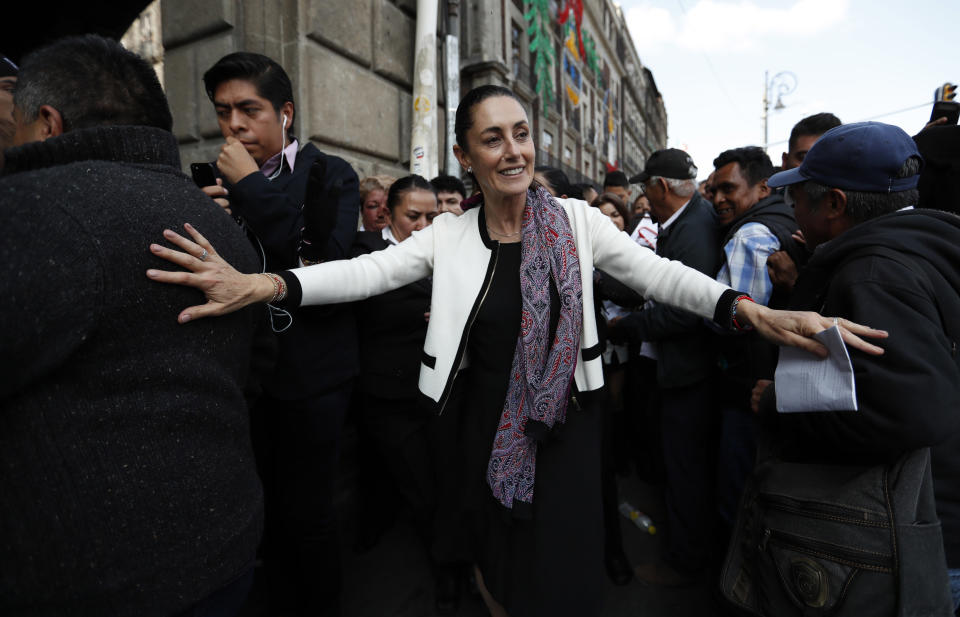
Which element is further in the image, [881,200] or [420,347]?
[420,347]

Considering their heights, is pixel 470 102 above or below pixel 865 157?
above

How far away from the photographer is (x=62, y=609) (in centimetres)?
80

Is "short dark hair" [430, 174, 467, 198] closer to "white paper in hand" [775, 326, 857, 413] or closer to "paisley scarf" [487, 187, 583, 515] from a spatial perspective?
"paisley scarf" [487, 187, 583, 515]

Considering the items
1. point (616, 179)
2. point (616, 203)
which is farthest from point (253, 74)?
Result: point (616, 179)

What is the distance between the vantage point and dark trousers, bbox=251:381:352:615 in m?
1.93

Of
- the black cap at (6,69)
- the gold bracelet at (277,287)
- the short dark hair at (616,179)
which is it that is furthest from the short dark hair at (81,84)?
the short dark hair at (616,179)

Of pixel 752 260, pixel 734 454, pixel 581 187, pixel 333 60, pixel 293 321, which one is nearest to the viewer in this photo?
pixel 293 321

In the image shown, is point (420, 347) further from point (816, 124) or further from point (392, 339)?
point (816, 124)

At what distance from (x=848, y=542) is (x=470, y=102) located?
5.61 ft

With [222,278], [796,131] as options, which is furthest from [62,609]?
[796,131]

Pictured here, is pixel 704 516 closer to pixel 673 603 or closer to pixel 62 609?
pixel 673 603

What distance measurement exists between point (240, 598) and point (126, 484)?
44 cm

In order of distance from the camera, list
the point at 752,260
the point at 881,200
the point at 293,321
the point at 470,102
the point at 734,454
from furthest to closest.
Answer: the point at 734,454
the point at 752,260
the point at 293,321
the point at 470,102
the point at 881,200

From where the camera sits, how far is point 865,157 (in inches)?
54.2
